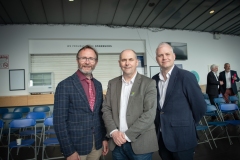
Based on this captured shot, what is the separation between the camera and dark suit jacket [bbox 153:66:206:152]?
1.36 meters

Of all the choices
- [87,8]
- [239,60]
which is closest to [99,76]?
[87,8]

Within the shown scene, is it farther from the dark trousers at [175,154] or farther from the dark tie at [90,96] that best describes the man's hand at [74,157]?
the dark trousers at [175,154]

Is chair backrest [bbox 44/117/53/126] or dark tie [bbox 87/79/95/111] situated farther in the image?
chair backrest [bbox 44/117/53/126]

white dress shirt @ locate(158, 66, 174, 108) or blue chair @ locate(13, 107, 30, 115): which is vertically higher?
white dress shirt @ locate(158, 66, 174, 108)

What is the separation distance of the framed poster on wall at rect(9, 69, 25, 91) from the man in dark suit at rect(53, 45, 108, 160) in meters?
5.66

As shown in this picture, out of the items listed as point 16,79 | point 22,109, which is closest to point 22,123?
point 22,109

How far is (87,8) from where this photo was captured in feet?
17.3

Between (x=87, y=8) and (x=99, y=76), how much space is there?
2853 millimetres

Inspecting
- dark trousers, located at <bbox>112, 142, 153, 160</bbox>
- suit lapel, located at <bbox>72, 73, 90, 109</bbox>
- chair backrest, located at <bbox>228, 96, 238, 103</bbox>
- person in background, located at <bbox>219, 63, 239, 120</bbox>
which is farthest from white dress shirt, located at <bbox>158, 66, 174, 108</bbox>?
person in background, located at <bbox>219, 63, 239, 120</bbox>

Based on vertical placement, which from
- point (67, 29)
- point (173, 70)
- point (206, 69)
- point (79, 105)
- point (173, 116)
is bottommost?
point (173, 116)

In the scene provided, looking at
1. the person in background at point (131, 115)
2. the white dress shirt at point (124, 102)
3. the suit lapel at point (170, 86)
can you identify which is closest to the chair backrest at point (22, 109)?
the person in background at point (131, 115)

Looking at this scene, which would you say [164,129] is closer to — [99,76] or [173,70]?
[173,70]

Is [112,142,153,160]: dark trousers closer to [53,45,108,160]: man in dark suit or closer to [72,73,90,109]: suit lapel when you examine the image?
[53,45,108,160]: man in dark suit

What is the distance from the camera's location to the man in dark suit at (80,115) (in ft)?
4.21
